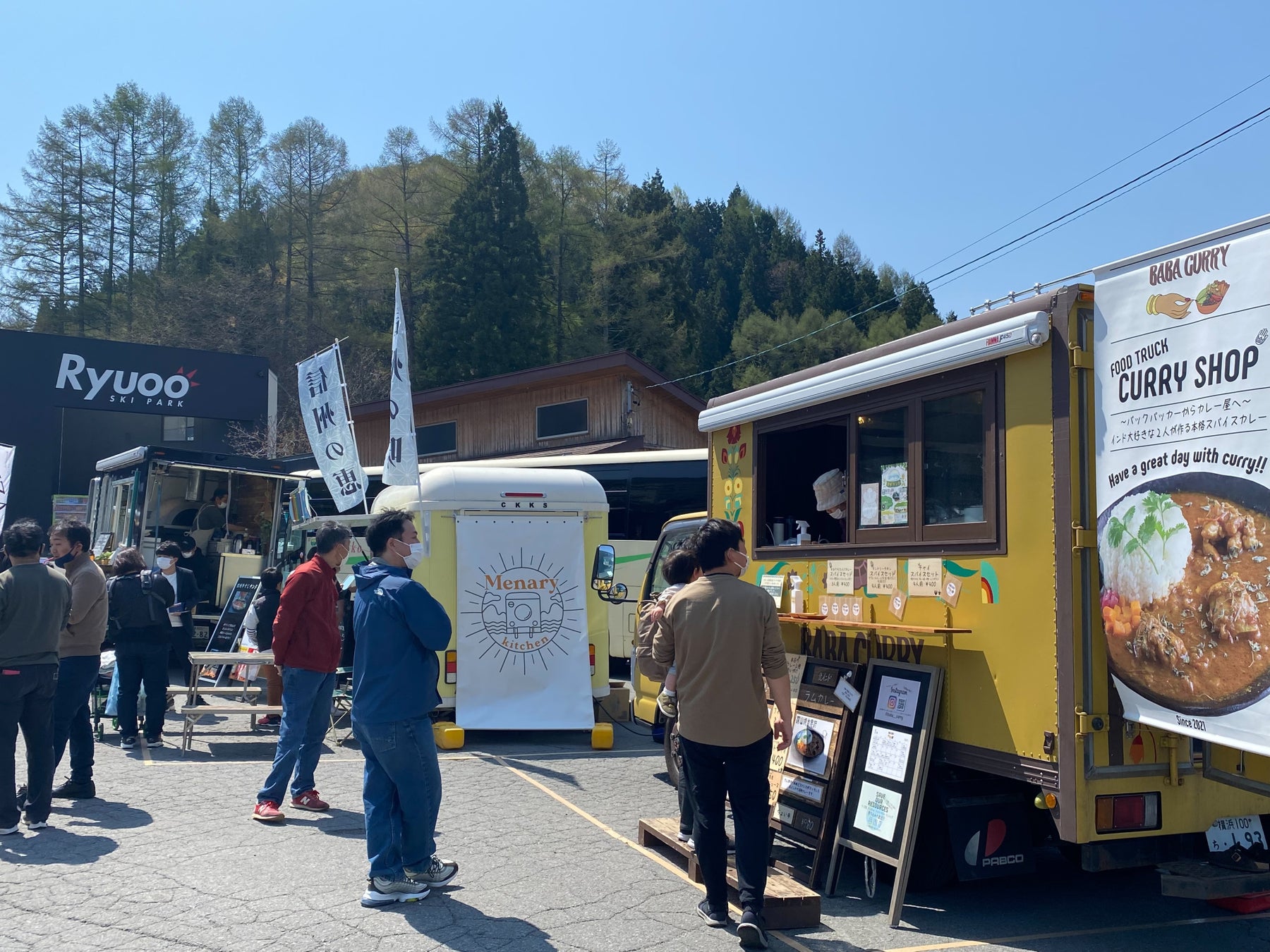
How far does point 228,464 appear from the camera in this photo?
14.7 metres

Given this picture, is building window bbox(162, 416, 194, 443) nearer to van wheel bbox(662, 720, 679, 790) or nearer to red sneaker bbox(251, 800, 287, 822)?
red sneaker bbox(251, 800, 287, 822)

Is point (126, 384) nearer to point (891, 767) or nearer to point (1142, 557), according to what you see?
point (891, 767)

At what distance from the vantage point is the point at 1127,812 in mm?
4238

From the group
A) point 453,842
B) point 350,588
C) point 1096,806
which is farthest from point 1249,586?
point 350,588

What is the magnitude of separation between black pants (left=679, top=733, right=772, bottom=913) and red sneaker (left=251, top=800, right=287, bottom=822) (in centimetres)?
313

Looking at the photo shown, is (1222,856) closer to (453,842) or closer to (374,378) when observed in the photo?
(453,842)

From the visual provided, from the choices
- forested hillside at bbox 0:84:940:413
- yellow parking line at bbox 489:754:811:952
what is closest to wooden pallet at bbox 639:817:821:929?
yellow parking line at bbox 489:754:811:952

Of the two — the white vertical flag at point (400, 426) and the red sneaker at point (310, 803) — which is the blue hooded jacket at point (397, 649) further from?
the white vertical flag at point (400, 426)

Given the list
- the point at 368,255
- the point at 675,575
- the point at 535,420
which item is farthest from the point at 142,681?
the point at 368,255

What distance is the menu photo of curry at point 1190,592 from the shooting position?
11.9 ft

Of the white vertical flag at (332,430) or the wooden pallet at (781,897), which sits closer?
the wooden pallet at (781,897)

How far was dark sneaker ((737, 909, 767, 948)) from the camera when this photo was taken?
173 inches

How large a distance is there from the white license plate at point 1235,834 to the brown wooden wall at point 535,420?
19.7 m

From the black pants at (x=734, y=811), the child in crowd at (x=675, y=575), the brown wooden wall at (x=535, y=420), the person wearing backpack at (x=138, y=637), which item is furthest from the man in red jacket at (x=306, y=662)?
the brown wooden wall at (x=535, y=420)
